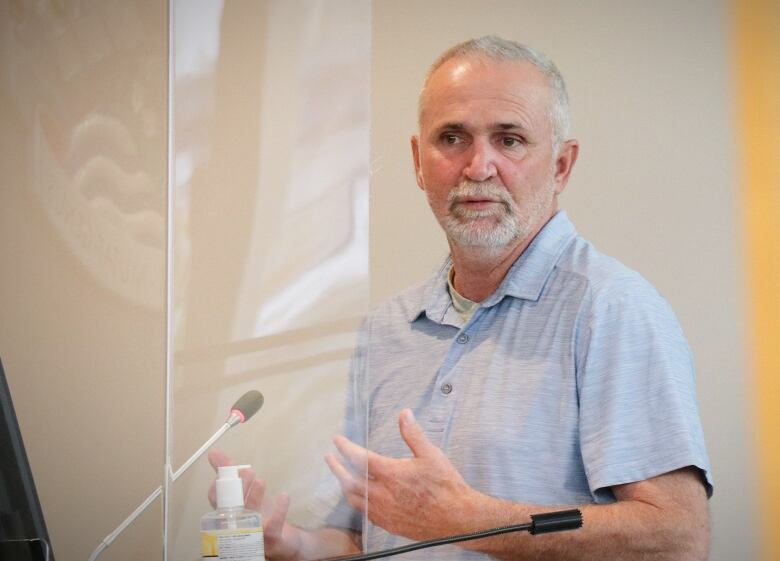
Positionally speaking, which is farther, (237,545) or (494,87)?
(494,87)

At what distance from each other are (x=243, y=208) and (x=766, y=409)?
141cm

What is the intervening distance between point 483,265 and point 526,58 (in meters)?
0.30

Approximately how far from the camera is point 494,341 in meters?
1.28

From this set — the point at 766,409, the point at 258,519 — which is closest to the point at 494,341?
the point at 258,519

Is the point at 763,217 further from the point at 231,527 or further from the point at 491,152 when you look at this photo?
the point at 231,527

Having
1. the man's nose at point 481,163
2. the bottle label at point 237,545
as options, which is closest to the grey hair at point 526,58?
the man's nose at point 481,163

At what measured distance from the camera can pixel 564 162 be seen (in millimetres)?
1482

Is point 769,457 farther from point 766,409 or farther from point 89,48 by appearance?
point 89,48

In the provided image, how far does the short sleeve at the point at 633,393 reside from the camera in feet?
3.55

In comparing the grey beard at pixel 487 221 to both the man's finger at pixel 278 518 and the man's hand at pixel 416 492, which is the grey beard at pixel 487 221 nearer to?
the man's hand at pixel 416 492

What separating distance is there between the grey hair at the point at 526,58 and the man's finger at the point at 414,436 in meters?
0.64

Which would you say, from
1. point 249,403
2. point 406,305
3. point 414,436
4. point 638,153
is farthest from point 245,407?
point 638,153

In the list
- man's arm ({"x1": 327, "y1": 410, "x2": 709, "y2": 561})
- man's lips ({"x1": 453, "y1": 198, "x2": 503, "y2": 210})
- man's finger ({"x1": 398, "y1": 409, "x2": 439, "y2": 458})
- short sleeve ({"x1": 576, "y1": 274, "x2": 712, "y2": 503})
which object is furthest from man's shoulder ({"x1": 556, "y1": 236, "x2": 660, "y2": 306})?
man's finger ({"x1": 398, "y1": 409, "x2": 439, "y2": 458})

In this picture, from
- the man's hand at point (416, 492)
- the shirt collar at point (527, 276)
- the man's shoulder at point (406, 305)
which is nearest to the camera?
the man's hand at point (416, 492)
